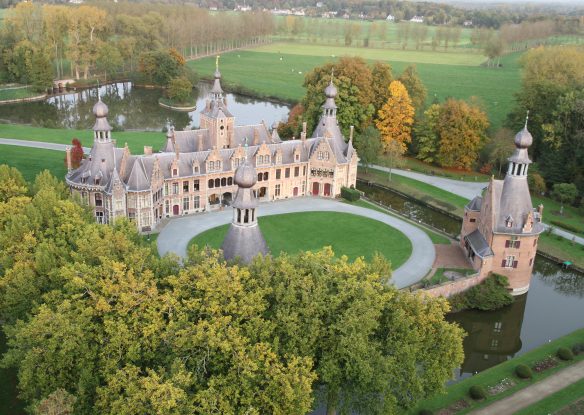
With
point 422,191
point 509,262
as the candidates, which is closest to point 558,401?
point 509,262

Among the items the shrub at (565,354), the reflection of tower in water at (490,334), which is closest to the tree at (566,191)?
the reflection of tower in water at (490,334)

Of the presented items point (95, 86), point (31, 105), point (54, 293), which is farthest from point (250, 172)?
point (95, 86)

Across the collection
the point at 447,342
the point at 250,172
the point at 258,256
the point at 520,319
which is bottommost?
the point at 520,319

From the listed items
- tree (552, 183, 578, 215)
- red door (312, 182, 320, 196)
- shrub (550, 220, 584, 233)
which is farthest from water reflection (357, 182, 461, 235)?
tree (552, 183, 578, 215)

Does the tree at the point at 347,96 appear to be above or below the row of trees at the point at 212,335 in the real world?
above

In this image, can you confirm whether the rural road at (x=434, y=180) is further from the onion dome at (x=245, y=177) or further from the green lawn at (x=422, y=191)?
the onion dome at (x=245, y=177)

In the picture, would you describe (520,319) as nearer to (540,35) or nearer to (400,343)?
(400,343)

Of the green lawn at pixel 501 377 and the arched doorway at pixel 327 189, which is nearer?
the green lawn at pixel 501 377
